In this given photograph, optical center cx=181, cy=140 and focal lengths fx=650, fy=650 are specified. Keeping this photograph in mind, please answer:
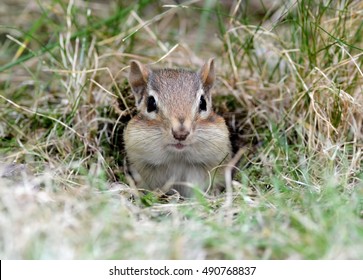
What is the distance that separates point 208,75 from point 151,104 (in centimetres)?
52

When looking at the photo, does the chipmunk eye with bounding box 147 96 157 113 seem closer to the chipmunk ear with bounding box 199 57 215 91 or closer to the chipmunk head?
the chipmunk head

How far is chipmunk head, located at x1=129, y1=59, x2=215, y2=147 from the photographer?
4.18 m

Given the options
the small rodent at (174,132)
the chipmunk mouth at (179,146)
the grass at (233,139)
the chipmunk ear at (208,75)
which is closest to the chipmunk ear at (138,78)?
the small rodent at (174,132)

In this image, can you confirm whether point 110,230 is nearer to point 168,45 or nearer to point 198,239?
point 198,239

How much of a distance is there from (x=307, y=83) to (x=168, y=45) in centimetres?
145

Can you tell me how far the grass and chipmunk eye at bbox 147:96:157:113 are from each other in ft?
1.40

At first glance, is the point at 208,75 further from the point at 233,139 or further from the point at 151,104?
the point at 233,139

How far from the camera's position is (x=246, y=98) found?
528cm

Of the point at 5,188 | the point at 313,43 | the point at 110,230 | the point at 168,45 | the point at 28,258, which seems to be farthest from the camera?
the point at 168,45

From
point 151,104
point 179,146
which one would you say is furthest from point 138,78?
point 179,146

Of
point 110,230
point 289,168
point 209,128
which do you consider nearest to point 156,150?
point 209,128

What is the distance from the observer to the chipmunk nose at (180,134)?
409 centimetres

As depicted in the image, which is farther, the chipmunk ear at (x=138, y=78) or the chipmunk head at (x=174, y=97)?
the chipmunk ear at (x=138, y=78)

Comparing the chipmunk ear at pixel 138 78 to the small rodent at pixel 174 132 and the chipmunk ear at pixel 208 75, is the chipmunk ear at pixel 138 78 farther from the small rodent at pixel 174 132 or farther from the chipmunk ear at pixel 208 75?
the chipmunk ear at pixel 208 75
